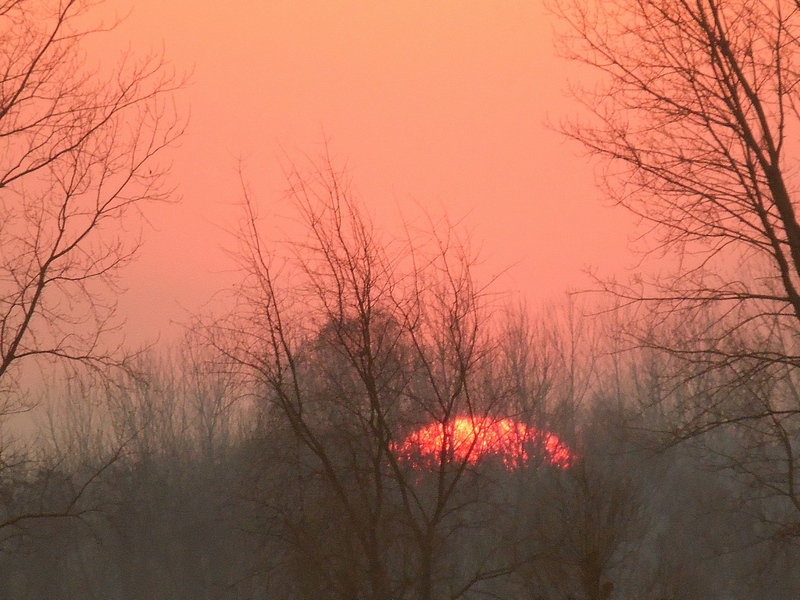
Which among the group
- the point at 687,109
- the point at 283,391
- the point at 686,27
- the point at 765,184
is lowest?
the point at 283,391

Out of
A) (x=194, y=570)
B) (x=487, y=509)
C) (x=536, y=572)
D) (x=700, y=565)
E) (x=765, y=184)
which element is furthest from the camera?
(x=194, y=570)

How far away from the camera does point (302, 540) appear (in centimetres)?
915

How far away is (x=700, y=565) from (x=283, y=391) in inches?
887

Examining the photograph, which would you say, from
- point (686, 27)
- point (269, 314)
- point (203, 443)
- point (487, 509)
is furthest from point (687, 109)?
point (203, 443)

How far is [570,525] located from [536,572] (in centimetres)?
84

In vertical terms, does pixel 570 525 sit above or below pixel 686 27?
below

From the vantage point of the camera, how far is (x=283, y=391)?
927 centimetres

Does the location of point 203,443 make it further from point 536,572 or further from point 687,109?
point 687,109

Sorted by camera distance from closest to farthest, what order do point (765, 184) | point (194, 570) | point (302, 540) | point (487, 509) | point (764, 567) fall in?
point (765, 184) → point (302, 540) → point (764, 567) → point (487, 509) → point (194, 570)

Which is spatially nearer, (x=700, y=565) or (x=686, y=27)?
(x=686, y=27)

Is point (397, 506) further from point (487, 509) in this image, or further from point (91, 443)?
point (91, 443)

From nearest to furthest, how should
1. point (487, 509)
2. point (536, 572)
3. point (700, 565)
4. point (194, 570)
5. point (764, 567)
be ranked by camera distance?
point (764, 567), point (536, 572), point (487, 509), point (700, 565), point (194, 570)

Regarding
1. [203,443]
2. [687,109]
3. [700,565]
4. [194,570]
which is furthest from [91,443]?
Answer: [687,109]

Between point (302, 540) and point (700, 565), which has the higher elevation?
point (302, 540)
